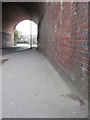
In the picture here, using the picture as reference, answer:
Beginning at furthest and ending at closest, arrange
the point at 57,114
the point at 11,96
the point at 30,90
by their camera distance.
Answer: the point at 30,90 → the point at 11,96 → the point at 57,114

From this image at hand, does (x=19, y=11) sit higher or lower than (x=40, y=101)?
higher

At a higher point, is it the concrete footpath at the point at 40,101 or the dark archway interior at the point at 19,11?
the dark archway interior at the point at 19,11

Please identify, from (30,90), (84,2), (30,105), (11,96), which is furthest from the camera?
(30,90)

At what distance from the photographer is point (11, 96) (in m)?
2.99

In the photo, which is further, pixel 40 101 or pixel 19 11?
pixel 19 11

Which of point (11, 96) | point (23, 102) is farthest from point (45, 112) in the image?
point (11, 96)

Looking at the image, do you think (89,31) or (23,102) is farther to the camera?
(23,102)

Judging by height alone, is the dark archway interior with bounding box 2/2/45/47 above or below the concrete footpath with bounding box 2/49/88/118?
above

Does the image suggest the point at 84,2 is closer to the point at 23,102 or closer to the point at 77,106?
the point at 77,106

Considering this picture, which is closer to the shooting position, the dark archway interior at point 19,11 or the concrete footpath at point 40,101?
the concrete footpath at point 40,101

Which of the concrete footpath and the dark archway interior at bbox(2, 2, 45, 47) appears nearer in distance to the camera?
the concrete footpath

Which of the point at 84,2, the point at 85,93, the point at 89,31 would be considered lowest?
the point at 85,93

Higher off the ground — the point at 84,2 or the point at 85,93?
the point at 84,2

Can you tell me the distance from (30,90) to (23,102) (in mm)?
666
